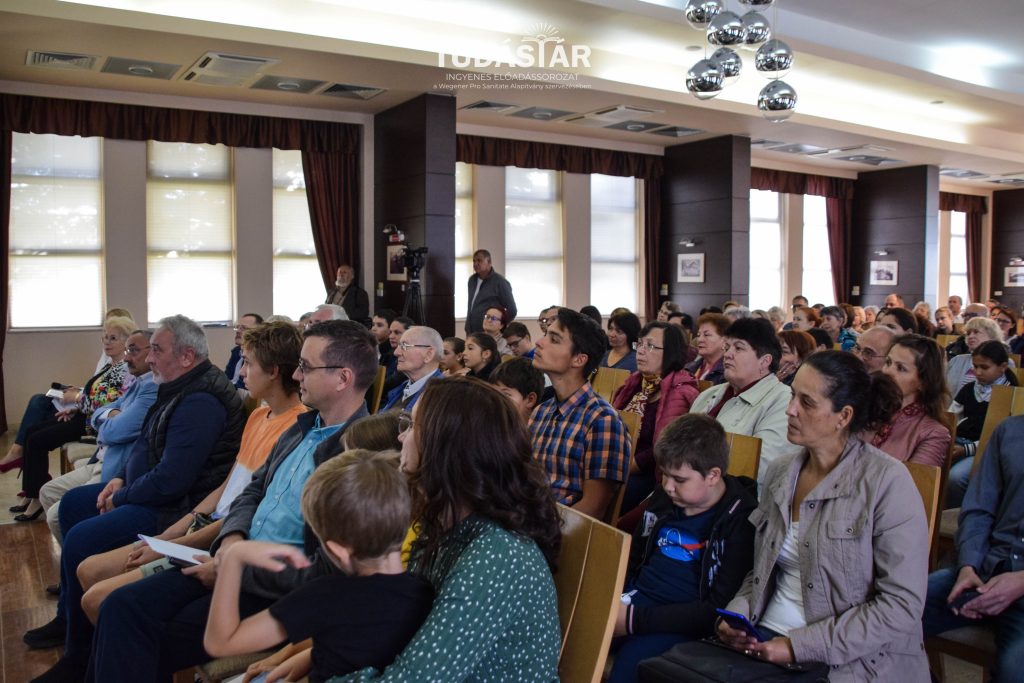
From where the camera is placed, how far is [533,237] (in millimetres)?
10953

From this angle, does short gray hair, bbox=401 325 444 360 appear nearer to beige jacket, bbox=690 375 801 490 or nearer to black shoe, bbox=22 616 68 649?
beige jacket, bbox=690 375 801 490

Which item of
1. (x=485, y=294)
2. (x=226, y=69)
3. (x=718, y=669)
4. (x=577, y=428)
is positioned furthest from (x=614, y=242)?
(x=718, y=669)

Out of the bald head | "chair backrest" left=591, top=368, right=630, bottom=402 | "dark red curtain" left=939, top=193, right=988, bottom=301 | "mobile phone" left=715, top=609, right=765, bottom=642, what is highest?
"dark red curtain" left=939, top=193, right=988, bottom=301

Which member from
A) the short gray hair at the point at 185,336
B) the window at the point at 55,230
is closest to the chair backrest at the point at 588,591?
the short gray hair at the point at 185,336

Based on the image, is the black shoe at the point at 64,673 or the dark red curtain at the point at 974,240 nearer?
the black shoe at the point at 64,673

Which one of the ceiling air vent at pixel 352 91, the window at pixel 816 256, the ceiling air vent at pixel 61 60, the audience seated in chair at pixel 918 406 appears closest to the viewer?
the audience seated in chair at pixel 918 406

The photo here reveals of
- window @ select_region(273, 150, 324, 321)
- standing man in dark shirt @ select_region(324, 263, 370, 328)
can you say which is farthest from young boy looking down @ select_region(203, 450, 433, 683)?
window @ select_region(273, 150, 324, 321)

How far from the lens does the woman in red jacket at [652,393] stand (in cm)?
337

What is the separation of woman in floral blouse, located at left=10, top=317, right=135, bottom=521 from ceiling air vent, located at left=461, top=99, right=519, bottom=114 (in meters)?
4.76

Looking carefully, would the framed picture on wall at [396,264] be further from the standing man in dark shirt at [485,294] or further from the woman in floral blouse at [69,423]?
the woman in floral blouse at [69,423]

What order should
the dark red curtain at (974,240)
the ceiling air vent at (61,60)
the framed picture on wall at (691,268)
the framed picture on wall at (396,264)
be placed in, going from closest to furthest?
1. the ceiling air vent at (61,60)
2. the framed picture on wall at (396,264)
3. the framed picture on wall at (691,268)
4. the dark red curtain at (974,240)

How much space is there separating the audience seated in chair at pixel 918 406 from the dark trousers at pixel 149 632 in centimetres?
223

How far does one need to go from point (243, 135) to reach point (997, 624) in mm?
8116

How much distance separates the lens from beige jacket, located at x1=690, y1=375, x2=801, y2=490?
2844 millimetres
